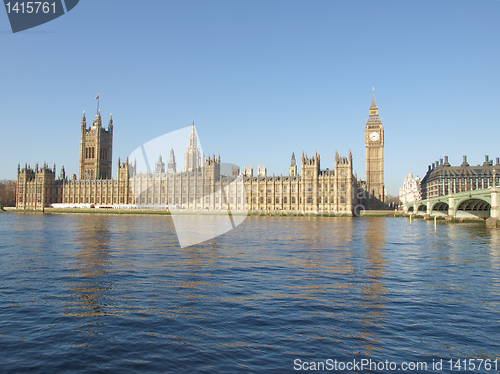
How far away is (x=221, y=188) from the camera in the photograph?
518 ft

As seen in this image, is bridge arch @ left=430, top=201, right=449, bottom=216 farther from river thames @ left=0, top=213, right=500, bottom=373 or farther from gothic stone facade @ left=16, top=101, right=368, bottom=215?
river thames @ left=0, top=213, right=500, bottom=373

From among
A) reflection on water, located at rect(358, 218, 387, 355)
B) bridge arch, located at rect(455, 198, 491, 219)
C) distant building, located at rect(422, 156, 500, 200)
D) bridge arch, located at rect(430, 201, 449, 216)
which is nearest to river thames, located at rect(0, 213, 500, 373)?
reflection on water, located at rect(358, 218, 387, 355)

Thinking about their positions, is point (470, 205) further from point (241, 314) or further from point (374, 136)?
point (241, 314)

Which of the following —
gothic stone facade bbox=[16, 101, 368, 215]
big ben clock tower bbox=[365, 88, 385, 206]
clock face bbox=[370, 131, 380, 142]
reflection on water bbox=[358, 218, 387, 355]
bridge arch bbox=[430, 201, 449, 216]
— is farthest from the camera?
clock face bbox=[370, 131, 380, 142]

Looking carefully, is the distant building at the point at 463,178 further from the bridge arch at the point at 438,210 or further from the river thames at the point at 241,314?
the river thames at the point at 241,314

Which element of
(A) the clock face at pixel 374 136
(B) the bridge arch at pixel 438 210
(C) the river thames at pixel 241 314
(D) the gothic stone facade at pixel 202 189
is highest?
(A) the clock face at pixel 374 136

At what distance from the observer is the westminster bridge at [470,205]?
7231cm

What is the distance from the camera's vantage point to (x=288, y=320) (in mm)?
15609

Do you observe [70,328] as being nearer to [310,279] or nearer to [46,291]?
[46,291]

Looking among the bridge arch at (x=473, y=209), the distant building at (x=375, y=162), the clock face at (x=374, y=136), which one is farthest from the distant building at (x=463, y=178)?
the bridge arch at (x=473, y=209)

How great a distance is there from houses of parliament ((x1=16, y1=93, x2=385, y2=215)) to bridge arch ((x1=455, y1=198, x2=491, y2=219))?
41507 millimetres

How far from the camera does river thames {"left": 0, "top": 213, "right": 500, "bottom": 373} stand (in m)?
12.2

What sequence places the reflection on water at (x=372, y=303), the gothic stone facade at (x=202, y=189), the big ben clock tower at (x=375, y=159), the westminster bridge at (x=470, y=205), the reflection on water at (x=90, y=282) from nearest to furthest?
the reflection on water at (x=372, y=303)
the reflection on water at (x=90, y=282)
the westminster bridge at (x=470, y=205)
the gothic stone facade at (x=202, y=189)
the big ben clock tower at (x=375, y=159)

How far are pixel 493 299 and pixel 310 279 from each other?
367 inches
